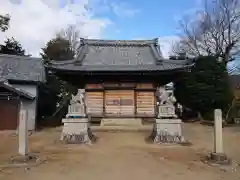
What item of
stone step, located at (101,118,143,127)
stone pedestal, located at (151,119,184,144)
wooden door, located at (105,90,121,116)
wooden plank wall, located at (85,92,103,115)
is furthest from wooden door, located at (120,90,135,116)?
stone pedestal, located at (151,119,184,144)

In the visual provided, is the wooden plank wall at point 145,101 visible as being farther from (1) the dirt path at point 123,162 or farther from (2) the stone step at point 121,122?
(1) the dirt path at point 123,162

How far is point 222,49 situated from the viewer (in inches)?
1350

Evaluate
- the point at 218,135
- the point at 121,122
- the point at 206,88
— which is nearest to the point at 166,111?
the point at 218,135

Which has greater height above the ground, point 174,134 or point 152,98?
point 152,98

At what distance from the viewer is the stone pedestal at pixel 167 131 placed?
1430 cm

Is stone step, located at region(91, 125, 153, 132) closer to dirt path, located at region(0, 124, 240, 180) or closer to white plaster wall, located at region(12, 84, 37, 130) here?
dirt path, located at region(0, 124, 240, 180)

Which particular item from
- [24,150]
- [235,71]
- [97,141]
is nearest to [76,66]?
[97,141]

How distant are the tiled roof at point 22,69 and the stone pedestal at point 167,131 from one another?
12.8 metres

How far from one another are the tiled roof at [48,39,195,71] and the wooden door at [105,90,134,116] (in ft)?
6.51

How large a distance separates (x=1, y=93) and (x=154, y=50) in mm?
12298

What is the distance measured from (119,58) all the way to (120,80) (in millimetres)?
2802

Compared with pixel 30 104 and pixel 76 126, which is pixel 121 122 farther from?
pixel 30 104

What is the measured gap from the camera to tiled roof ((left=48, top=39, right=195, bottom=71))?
20453 mm

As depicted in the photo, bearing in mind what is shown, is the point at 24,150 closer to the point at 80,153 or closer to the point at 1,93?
the point at 80,153
